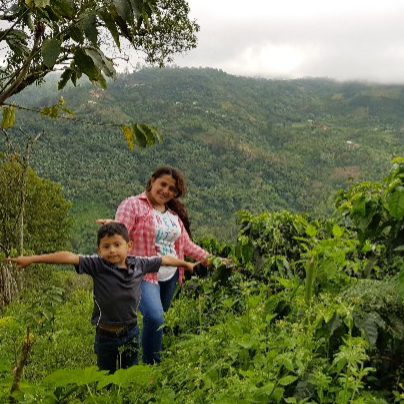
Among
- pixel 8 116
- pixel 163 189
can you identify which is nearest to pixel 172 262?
pixel 163 189

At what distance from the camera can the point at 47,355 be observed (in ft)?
13.6

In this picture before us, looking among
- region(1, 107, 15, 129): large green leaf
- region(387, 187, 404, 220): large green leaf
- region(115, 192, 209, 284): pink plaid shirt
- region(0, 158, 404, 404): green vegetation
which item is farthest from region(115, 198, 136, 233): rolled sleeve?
region(387, 187, 404, 220): large green leaf

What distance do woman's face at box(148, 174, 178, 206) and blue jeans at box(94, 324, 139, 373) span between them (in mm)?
919

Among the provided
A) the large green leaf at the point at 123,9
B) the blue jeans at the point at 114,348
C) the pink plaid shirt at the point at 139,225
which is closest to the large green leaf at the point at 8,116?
the large green leaf at the point at 123,9

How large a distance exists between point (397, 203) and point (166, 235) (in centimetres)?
177

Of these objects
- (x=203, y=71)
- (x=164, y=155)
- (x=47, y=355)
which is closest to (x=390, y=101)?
(x=203, y=71)

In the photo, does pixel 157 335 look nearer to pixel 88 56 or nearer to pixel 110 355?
pixel 110 355

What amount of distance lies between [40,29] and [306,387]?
1.68 m

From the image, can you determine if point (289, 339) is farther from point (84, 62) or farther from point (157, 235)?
point (157, 235)

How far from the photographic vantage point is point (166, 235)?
340cm

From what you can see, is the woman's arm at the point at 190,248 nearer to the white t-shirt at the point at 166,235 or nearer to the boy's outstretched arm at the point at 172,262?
the white t-shirt at the point at 166,235

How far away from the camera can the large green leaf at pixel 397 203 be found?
2.01 meters

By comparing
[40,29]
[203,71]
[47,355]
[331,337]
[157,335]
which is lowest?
[47,355]

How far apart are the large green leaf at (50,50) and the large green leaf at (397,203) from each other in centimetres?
147
